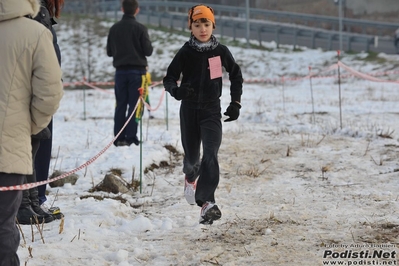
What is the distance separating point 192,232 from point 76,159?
3.18 meters

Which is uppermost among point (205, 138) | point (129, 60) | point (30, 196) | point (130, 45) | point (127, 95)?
point (130, 45)

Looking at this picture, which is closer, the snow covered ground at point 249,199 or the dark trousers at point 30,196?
the snow covered ground at point 249,199

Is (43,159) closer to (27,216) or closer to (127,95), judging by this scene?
(27,216)

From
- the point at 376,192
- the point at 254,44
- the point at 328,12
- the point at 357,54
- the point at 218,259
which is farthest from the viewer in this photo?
the point at 328,12

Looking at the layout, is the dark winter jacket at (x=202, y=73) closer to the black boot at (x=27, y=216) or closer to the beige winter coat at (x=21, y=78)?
the black boot at (x=27, y=216)

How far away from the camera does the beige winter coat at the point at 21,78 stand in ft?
10.2

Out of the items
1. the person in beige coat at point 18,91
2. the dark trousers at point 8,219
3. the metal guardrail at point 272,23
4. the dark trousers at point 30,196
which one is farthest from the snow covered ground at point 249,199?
the metal guardrail at point 272,23

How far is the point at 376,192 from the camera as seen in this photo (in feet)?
19.5

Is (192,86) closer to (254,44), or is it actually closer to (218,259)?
(218,259)

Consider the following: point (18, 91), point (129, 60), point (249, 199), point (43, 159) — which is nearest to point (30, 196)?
point (43, 159)

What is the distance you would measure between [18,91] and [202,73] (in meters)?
2.13

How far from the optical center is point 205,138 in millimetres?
5051

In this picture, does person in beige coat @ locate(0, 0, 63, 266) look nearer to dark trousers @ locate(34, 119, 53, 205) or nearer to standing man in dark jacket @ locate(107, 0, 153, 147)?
dark trousers @ locate(34, 119, 53, 205)

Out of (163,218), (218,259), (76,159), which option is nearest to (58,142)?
(76,159)
